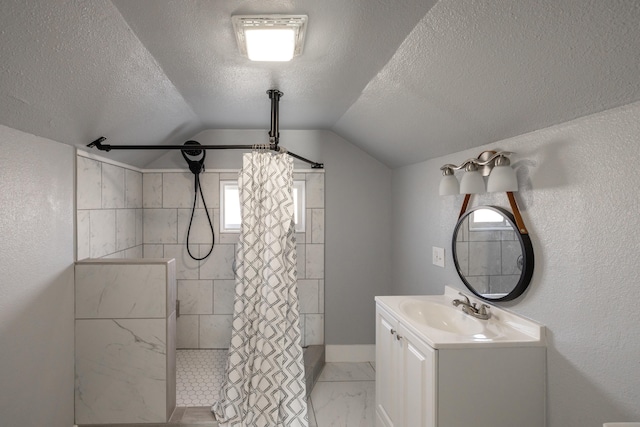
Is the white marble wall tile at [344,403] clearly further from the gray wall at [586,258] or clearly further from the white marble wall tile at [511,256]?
the white marble wall tile at [511,256]

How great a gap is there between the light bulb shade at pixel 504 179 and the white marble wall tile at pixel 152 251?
9.34 ft

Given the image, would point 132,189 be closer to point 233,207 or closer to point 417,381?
point 233,207

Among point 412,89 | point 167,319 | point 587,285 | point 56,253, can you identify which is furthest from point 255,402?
point 412,89

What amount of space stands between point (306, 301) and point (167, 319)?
1.44 meters

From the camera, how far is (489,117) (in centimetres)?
168

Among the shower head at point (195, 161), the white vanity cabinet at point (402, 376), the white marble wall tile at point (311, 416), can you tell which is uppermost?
the shower head at point (195, 161)

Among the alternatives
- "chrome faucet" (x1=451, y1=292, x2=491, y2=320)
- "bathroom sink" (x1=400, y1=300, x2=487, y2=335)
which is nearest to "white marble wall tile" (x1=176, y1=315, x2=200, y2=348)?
"bathroom sink" (x1=400, y1=300, x2=487, y2=335)

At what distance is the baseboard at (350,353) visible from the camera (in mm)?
3348

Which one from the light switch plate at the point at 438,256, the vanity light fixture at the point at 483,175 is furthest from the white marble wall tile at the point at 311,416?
the vanity light fixture at the point at 483,175

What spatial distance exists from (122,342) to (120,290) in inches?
12.5

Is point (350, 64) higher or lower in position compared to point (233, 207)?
higher

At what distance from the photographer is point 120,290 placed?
2166mm

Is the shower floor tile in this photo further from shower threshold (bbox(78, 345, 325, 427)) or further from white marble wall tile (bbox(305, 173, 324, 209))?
white marble wall tile (bbox(305, 173, 324, 209))

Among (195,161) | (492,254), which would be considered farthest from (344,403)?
(195,161)
